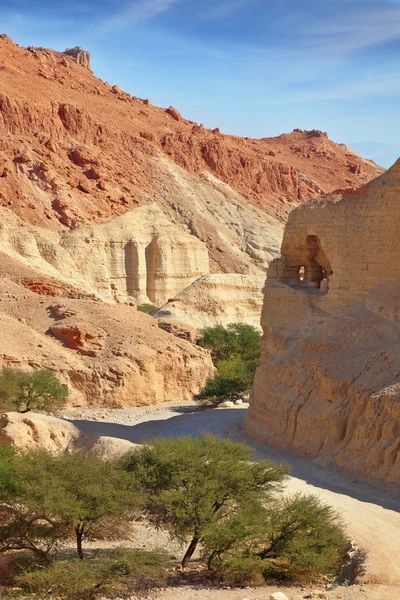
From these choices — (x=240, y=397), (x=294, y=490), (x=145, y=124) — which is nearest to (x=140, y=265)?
(x=145, y=124)

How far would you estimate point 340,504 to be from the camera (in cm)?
1617

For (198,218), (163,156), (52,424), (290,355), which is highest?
(163,156)

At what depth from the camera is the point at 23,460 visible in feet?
53.2

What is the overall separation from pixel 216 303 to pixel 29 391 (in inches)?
1046

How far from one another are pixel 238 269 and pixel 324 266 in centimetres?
5136

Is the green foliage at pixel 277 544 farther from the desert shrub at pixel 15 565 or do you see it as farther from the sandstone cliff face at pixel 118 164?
the sandstone cliff face at pixel 118 164

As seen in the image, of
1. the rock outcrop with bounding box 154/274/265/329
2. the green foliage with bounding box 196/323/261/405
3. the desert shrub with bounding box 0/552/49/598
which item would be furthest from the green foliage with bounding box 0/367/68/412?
the rock outcrop with bounding box 154/274/265/329

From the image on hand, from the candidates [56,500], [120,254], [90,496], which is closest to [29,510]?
[56,500]

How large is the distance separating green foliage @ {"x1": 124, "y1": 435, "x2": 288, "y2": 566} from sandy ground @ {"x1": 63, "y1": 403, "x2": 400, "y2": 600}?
1.18m

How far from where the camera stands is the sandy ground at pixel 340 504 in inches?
529

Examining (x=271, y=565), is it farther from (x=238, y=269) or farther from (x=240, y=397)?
(x=238, y=269)

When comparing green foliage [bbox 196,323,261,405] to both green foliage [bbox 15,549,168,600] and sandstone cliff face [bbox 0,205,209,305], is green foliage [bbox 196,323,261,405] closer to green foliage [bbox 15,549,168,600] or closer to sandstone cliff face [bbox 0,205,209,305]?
sandstone cliff face [bbox 0,205,209,305]

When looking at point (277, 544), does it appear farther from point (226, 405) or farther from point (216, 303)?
point (216, 303)

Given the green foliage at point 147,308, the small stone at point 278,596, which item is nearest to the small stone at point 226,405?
the small stone at point 278,596
